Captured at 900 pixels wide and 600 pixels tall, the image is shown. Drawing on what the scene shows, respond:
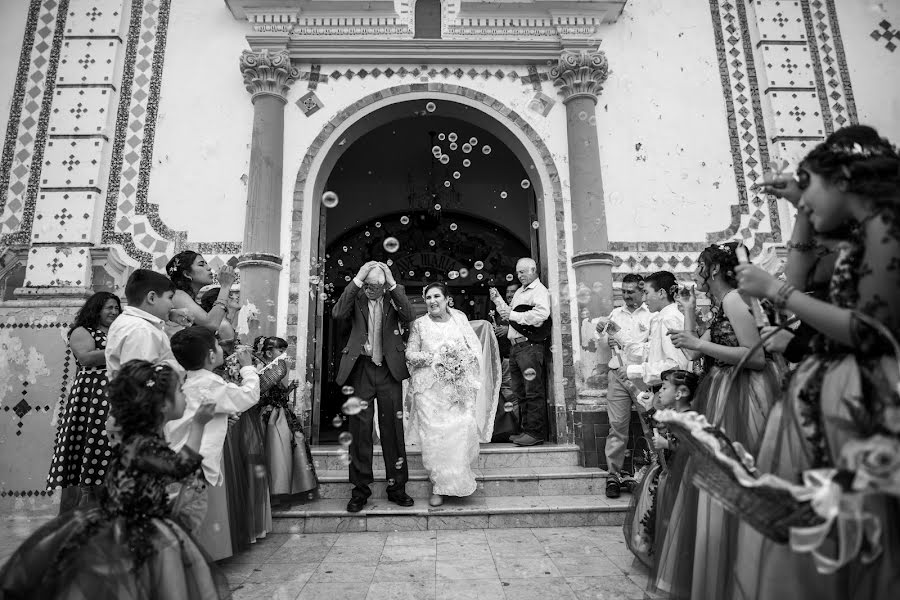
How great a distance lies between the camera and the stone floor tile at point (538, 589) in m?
2.94

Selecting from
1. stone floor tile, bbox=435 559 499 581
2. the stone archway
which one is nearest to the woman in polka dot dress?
stone floor tile, bbox=435 559 499 581

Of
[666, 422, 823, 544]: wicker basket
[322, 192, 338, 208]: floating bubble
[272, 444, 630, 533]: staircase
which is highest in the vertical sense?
[322, 192, 338, 208]: floating bubble

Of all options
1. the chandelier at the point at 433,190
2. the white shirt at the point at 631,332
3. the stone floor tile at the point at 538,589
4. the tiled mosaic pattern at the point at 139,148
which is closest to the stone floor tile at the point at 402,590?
the stone floor tile at the point at 538,589

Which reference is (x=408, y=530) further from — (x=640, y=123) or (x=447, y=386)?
(x=640, y=123)

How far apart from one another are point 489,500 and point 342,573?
68.5 inches

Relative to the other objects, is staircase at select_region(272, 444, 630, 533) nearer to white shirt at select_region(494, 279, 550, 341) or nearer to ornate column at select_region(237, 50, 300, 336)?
white shirt at select_region(494, 279, 550, 341)

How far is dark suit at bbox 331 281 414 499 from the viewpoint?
4605 millimetres

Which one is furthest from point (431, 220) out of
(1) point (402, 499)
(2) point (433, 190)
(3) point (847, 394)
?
(3) point (847, 394)

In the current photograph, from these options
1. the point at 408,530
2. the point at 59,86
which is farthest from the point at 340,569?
the point at 59,86

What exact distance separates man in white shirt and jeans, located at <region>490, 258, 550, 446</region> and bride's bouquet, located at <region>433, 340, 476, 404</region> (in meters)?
1.40

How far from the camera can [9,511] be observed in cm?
545

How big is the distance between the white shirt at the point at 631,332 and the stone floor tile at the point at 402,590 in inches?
119

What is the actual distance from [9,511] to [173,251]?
3.01m

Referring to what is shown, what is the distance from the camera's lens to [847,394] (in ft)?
5.32
